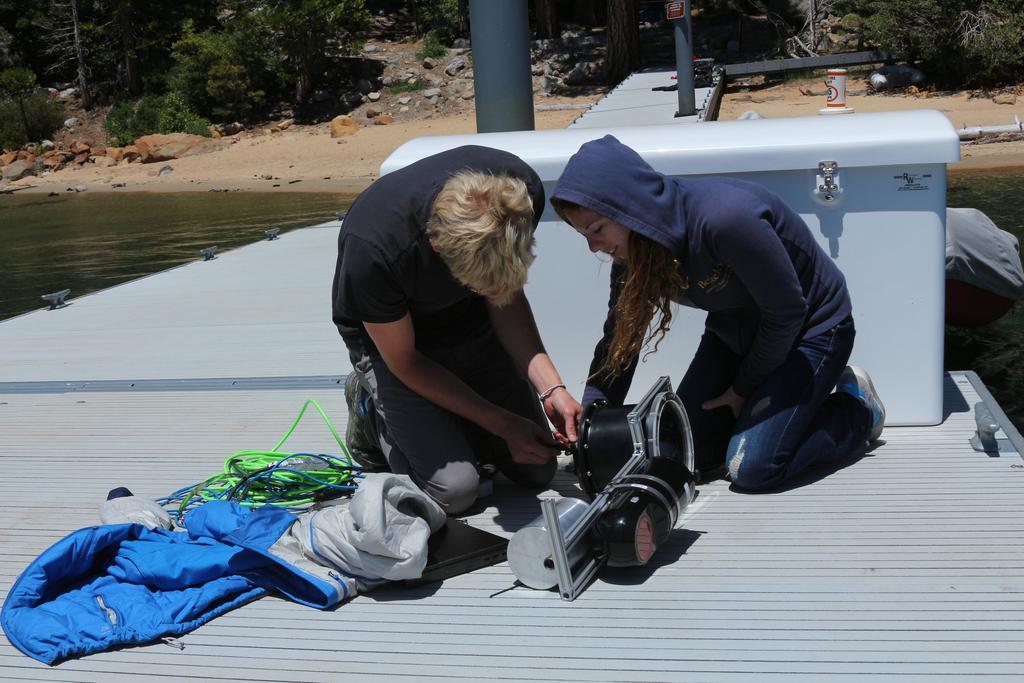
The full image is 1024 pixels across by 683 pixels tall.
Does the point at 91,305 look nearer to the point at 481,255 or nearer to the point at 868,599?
the point at 481,255

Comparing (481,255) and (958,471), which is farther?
(958,471)

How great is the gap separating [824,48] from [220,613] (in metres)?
23.5

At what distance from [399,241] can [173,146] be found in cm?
2372

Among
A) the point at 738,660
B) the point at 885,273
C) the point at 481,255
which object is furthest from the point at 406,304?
the point at 885,273

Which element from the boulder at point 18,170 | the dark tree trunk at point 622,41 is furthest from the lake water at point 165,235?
the dark tree trunk at point 622,41

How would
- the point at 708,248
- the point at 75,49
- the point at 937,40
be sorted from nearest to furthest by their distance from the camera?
the point at 708,248 < the point at 937,40 < the point at 75,49

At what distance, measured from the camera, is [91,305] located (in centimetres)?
743

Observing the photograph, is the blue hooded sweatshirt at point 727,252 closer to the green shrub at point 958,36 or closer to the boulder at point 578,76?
the green shrub at point 958,36

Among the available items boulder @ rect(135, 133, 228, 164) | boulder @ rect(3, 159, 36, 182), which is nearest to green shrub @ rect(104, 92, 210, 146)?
boulder @ rect(135, 133, 228, 164)

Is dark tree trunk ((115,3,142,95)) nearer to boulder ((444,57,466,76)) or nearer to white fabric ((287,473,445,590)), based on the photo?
boulder ((444,57,466,76))

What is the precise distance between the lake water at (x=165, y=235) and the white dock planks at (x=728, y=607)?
195 centimetres

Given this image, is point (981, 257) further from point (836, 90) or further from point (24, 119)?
point (24, 119)

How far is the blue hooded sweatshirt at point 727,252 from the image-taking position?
9.44 feet

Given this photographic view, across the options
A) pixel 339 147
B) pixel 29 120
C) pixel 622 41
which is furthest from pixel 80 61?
pixel 622 41
